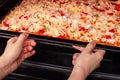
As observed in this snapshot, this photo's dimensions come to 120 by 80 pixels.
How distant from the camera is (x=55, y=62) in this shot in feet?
5.94

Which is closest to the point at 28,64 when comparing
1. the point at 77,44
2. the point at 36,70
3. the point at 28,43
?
the point at 36,70

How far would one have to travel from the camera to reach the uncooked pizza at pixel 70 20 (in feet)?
6.75

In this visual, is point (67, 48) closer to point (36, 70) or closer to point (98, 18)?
point (36, 70)

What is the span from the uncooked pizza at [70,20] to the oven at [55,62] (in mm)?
238

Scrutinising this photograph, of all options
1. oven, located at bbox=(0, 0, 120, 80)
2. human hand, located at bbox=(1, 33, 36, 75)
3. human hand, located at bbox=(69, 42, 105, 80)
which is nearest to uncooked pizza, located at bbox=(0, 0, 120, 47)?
oven, located at bbox=(0, 0, 120, 80)

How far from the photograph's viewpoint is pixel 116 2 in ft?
8.25

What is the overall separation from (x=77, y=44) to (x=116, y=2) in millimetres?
1030

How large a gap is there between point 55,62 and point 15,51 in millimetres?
448

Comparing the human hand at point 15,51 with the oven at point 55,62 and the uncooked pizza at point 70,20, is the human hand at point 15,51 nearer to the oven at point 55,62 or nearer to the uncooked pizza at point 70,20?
the oven at point 55,62

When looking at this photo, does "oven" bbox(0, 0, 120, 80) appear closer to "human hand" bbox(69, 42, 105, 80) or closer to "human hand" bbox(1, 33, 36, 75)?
"human hand" bbox(1, 33, 36, 75)

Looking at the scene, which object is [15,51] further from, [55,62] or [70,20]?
[70,20]

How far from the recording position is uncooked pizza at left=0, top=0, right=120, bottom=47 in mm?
2057

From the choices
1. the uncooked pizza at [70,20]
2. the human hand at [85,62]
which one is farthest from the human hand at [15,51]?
the uncooked pizza at [70,20]

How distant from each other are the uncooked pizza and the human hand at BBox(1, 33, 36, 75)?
1.56ft
